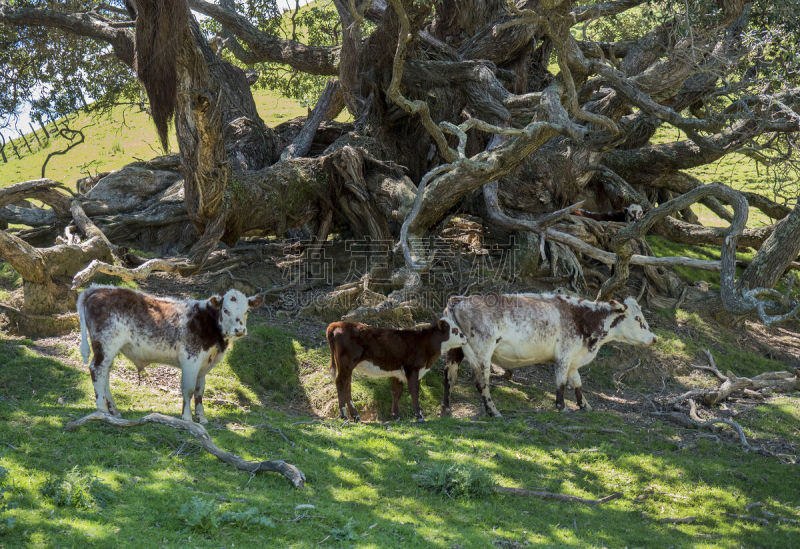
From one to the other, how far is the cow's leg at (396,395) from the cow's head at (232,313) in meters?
3.00

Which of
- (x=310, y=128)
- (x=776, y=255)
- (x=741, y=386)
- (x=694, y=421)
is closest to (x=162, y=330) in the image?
(x=694, y=421)

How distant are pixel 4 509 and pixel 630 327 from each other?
10.0 metres

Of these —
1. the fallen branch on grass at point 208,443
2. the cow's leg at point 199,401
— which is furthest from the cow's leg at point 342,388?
the fallen branch on grass at point 208,443

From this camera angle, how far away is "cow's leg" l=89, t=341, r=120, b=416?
899cm

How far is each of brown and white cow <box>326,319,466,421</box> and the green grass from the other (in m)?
0.83

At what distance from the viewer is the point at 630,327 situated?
41.9 ft

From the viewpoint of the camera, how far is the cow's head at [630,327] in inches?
501

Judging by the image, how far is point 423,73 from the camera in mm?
17703

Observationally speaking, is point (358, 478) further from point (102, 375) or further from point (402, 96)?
point (402, 96)

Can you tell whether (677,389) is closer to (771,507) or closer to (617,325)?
(617,325)

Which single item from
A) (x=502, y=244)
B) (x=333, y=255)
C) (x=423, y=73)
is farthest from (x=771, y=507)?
(x=423, y=73)

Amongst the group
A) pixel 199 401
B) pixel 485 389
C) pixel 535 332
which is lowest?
pixel 485 389

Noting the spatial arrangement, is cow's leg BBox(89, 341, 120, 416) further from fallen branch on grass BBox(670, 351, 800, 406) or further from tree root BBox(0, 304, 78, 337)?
fallen branch on grass BBox(670, 351, 800, 406)

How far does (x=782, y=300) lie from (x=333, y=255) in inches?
383
